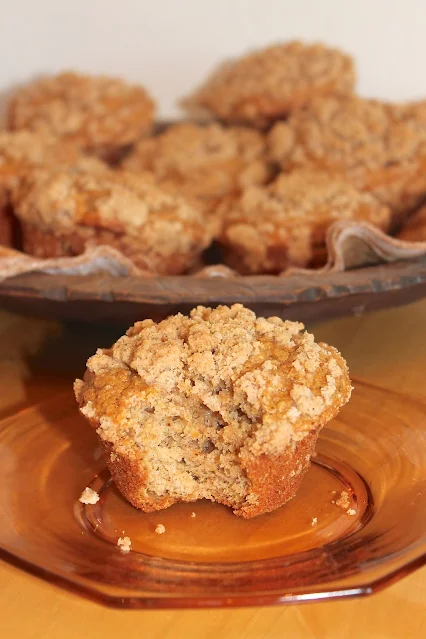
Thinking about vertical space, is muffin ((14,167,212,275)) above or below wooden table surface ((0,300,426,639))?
above

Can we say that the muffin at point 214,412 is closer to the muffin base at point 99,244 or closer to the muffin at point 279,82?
the muffin base at point 99,244

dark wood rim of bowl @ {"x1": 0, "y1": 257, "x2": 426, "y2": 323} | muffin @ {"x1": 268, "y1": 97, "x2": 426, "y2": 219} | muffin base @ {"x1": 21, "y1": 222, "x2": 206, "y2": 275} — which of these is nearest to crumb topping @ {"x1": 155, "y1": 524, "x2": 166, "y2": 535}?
dark wood rim of bowl @ {"x1": 0, "y1": 257, "x2": 426, "y2": 323}

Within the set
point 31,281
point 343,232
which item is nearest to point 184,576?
point 31,281

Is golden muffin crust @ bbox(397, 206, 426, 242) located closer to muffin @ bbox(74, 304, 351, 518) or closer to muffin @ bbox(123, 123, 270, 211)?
muffin @ bbox(123, 123, 270, 211)

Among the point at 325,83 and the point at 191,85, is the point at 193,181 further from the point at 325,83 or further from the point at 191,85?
the point at 191,85

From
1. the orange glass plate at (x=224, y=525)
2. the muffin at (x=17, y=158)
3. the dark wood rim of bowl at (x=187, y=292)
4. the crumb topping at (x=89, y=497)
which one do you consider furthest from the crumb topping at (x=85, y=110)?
the crumb topping at (x=89, y=497)

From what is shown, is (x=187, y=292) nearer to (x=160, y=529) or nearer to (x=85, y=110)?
(x=160, y=529)
